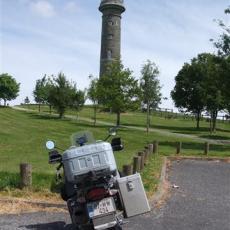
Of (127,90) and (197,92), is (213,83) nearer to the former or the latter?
(127,90)

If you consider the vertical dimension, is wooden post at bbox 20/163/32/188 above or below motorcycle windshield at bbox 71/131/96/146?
below

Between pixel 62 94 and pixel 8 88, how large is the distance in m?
37.0

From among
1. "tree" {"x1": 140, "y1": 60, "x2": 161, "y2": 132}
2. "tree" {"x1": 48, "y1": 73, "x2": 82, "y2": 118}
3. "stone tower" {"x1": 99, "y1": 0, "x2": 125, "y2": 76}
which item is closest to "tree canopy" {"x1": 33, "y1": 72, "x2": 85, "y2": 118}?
"tree" {"x1": 48, "y1": 73, "x2": 82, "y2": 118}

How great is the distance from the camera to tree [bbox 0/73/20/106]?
86312 millimetres

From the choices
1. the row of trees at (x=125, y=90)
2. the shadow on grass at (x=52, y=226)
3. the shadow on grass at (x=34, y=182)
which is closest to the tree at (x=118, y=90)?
the row of trees at (x=125, y=90)

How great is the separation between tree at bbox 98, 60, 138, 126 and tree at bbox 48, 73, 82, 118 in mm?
6773

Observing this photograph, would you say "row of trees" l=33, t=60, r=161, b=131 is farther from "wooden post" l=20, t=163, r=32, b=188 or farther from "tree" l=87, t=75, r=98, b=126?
"wooden post" l=20, t=163, r=32, b=188

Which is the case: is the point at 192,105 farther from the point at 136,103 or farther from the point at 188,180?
the point at 188,180

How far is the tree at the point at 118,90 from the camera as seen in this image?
44.3 metres

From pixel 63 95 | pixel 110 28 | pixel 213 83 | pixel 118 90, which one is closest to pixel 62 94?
pixel 63 95

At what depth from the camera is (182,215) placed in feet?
30.2

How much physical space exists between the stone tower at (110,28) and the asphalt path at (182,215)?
68.8 meters

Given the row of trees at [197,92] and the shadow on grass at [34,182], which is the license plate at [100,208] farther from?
the row of trees at [197,92]

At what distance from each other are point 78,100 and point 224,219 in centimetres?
4489
